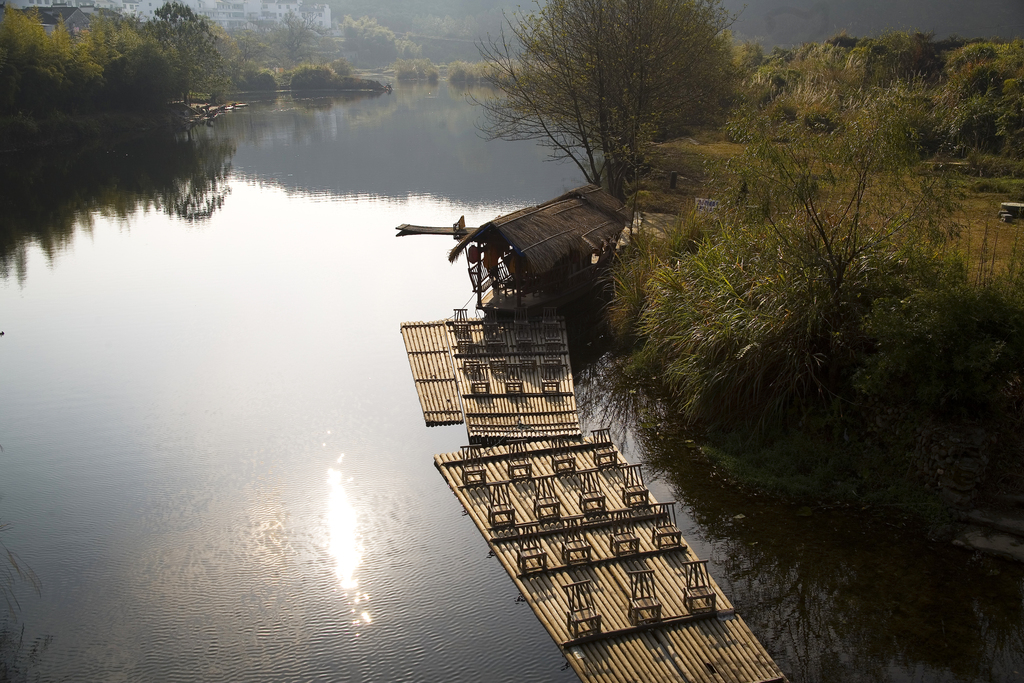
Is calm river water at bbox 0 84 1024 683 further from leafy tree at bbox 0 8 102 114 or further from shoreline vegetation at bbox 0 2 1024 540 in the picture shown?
leafy tree at bbox 0 8 102 114

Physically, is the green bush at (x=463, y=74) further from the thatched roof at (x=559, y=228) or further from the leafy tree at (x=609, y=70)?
the thatched roof at (x=559, y=228)

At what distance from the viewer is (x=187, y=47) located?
61906mm

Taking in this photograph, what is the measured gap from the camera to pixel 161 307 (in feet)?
66.5

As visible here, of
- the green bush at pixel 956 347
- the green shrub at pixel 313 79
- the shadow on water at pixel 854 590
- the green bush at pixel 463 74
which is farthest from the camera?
the green bush at pixel 463 74

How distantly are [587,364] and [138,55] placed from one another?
4764 cm

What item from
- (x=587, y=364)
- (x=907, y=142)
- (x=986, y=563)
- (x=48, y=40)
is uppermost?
(x=48, y=40)

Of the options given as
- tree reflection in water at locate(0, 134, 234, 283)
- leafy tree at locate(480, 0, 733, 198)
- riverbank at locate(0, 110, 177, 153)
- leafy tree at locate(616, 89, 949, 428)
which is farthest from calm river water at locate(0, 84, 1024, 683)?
riverbank at locate(0, 110, 177, 153)

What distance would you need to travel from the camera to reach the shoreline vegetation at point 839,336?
10.5 meters

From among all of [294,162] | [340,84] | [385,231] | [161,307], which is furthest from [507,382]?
[340,84]

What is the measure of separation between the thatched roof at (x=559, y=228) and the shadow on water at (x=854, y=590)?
674 cm

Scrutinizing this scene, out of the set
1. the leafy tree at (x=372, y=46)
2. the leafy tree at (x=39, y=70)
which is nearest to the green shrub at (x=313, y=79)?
the leafy tree at (x=39, y=70)

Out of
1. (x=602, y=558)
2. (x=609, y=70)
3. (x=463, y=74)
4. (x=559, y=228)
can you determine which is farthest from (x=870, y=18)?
(x=602, y=558)

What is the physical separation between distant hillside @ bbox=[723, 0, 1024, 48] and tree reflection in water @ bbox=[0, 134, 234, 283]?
181 ft

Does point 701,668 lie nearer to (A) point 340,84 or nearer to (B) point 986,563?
(B) point 986,563
